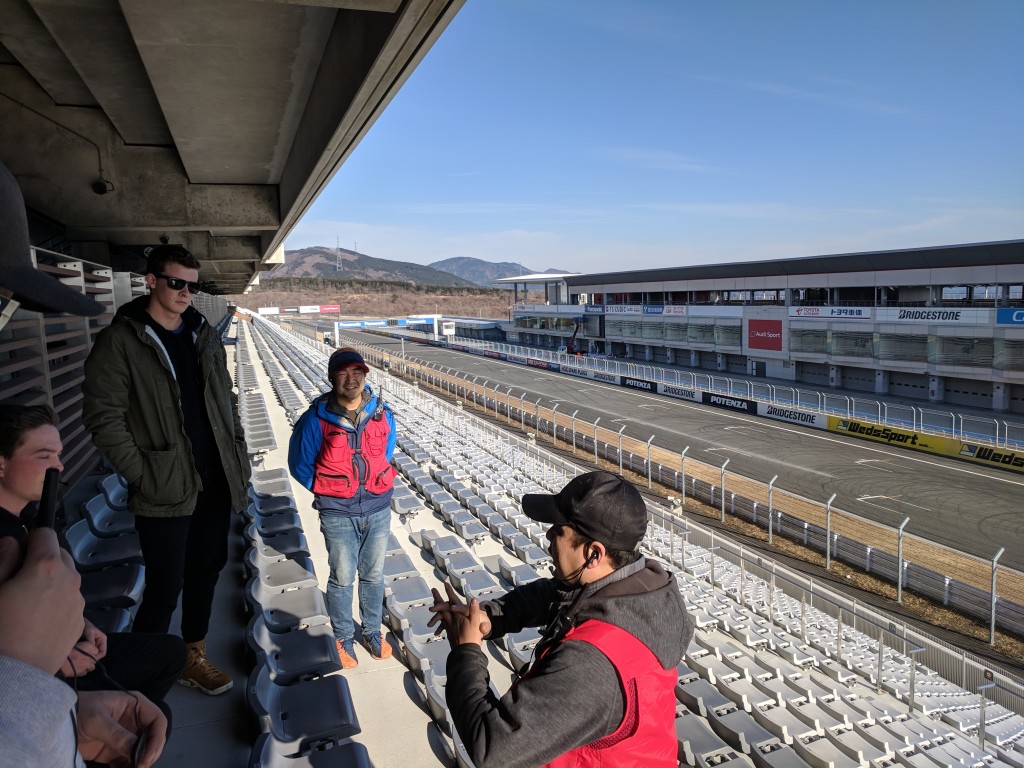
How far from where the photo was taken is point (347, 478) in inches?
142

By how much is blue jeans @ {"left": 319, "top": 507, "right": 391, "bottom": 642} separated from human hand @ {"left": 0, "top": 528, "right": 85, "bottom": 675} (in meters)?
2.40

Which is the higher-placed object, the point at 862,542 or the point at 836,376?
the point at 836,376

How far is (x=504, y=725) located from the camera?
1.62 metres

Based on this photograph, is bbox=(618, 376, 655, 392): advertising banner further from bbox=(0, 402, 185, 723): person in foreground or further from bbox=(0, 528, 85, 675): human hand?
bbox=(0, 528, 85, 675): human hand

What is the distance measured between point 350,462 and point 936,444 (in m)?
25.6

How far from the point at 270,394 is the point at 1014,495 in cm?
2054

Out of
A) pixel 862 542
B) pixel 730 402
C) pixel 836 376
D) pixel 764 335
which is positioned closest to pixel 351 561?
pixel 862 542

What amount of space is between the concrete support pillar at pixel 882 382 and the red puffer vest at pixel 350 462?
3630cm

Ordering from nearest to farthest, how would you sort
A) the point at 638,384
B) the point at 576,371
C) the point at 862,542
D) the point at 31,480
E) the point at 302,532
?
the point at 31,480
the point at 302,532
the point at 862,542
the point at 638,384
the point at 576,371

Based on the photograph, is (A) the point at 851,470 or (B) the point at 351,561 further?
(A) the point at 851,470

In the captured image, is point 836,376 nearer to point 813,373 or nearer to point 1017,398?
point 813,373

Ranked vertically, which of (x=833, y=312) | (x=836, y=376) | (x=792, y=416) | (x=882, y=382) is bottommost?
(x=792, y=416)

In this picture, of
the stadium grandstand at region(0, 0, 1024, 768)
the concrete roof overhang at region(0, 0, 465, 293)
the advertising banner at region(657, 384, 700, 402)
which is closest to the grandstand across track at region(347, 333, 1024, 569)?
the advertising banner at region(657, 384, 700, 402)

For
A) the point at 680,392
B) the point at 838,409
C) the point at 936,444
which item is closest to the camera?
the point at 936,444
